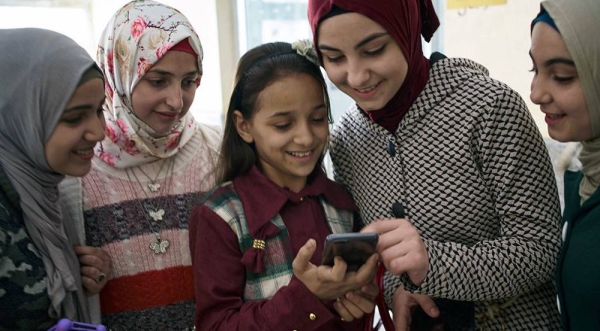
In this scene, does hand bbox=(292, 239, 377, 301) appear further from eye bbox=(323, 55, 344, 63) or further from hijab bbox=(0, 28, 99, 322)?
hijab bbox=(0, 28, 99, 322)

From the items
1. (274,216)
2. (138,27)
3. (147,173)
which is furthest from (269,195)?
(138,27)

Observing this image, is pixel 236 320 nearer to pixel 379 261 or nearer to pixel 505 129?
pixel 379 261

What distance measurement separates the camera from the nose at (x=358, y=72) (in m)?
1.17

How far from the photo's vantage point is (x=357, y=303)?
1177 mm

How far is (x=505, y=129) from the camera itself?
1.13 meters

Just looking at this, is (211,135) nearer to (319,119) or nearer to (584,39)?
(319,119)

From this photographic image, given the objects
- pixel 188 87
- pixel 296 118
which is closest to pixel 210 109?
pixel 188 87

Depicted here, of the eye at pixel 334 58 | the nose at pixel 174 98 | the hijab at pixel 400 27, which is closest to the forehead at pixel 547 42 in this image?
the hijab at pixel 400 27

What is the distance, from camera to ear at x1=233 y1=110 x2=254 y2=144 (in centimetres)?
136

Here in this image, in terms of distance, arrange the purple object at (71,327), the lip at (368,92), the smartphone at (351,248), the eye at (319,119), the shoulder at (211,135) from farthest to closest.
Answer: the shoulder at (211,135) → the eye at (319,119) → the lip at (368,92) → the purple object at (71,327) → the smartphone at (351,248)

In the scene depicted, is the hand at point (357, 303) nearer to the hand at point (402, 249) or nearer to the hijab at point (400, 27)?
the hand at point (402, 249)

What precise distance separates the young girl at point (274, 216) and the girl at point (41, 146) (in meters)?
0.32

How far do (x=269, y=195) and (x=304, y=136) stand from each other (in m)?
0.17

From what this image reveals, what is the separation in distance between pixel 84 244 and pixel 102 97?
15.4 inches
